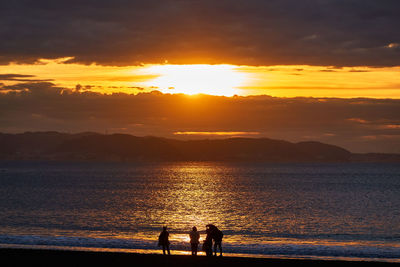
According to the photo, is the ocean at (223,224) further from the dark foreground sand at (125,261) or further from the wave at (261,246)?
the dark foreground sand at (125,261)

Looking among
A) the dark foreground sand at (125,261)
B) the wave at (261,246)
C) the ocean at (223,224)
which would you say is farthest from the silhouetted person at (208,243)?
the wave at (261,246)

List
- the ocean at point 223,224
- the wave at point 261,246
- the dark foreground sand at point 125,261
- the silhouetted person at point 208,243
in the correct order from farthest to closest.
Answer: the ocean at point 223,224, the wave at point 261,246, the silhouetted person at point 208,243, the dark foreground sand at point 125,261

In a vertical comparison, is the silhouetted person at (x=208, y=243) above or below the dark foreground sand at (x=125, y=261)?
above

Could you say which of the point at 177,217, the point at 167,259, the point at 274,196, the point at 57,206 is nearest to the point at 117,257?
the point at 167,259

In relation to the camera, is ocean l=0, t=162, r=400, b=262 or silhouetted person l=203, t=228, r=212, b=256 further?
ocean l=0, t=162, r=400, b=262

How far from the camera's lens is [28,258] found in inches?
1108

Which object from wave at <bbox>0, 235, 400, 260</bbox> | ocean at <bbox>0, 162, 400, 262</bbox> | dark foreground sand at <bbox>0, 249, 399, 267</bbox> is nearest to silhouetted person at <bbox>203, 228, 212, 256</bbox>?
dark foreground sand at <bbox>0, 249, 399, 267</bbox>

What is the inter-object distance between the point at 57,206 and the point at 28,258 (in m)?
44.3

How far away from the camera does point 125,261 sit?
27.6m

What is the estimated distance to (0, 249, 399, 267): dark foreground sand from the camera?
26625mm

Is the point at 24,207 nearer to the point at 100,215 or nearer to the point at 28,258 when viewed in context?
the point at 100,215

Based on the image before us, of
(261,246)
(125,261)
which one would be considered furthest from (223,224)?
(125,261)

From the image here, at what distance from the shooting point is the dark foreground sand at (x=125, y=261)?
87.4ft

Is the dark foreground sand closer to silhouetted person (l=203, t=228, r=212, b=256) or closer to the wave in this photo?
silhouetted person (l=203, t=228, r=212, b=256)
